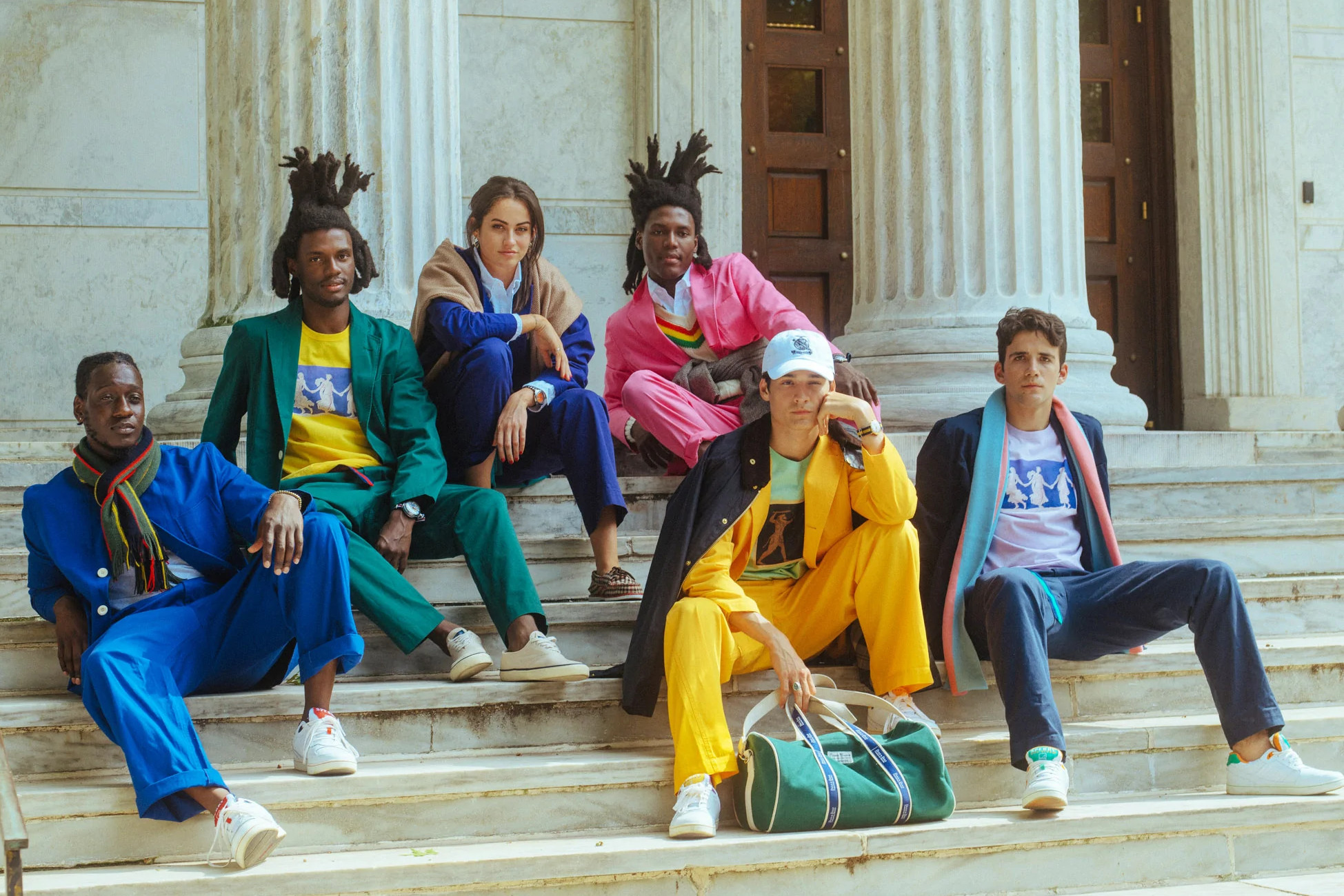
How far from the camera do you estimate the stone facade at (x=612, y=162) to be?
5.83 m

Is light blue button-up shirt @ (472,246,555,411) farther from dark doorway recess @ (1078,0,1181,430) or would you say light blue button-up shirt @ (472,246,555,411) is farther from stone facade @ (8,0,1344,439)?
dark doorway recess @ (1078,0,1181,430)

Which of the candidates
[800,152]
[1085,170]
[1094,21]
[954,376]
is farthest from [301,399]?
[1094,21]

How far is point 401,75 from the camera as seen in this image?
19.3 feet

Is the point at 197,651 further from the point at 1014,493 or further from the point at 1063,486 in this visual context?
the point at 1063,486

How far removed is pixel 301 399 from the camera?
4551mm

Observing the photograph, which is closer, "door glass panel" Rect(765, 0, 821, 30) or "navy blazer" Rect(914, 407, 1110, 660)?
"navy blazer" Rect(914, 407, 1110, 660)

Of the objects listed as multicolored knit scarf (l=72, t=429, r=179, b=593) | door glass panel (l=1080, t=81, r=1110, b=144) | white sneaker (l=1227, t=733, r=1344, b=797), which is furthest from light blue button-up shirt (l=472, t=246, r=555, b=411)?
door glass panel (l=1080, t=81, r=1110, b=144)

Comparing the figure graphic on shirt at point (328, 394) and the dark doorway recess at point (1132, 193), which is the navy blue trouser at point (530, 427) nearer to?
the figure graphic on shirt at point (328, 394)

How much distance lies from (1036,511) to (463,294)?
1.99 m

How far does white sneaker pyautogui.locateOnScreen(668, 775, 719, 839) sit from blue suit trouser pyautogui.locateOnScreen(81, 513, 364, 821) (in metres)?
0.92

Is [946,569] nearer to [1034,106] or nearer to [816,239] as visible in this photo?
[1034,106]

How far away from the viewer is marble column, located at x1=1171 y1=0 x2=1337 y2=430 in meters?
8.40

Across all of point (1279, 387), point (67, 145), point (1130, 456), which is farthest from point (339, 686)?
point (1279, 387)

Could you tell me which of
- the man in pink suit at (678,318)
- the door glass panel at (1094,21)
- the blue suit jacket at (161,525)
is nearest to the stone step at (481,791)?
the blue suit jacket at (161,525)
